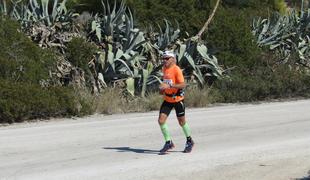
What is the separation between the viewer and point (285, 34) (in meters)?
29.1

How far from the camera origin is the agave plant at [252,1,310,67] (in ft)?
91.6

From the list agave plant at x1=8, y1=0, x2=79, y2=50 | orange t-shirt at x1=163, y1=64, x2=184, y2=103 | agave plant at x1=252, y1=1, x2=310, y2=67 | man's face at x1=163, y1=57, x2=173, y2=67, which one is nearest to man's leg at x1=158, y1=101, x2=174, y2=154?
orange t-shirt at x1=163, y1=64, x2=184, y2=103

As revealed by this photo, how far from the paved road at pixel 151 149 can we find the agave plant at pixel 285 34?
986 cm

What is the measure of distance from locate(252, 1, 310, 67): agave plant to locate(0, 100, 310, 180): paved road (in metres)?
9.86

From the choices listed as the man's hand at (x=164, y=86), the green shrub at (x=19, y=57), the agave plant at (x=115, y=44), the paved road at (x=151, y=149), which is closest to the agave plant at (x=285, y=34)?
the agave plant at (x=115, y=44)

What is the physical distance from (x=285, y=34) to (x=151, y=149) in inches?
709

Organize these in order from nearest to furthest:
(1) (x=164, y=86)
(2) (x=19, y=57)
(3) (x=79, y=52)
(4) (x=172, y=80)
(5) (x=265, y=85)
→ (1) (x=164, y=86) → (4) (x=172, y=80) → (2) (x=19, y=57) → (3) (x=79, y=52) → (5) (x=265, y=85)

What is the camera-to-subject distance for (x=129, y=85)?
70.0 ft

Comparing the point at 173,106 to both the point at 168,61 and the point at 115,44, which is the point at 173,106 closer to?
the point at 168,61

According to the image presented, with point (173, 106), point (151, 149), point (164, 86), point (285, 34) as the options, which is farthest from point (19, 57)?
point (285, 34)

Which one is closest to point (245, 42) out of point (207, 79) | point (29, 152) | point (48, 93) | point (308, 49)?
point (207, 79)

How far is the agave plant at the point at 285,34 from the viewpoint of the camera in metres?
27.9

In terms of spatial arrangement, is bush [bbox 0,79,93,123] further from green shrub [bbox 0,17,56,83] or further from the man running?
the man running

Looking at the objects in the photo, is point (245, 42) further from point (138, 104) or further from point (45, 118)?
point (45, 118)
